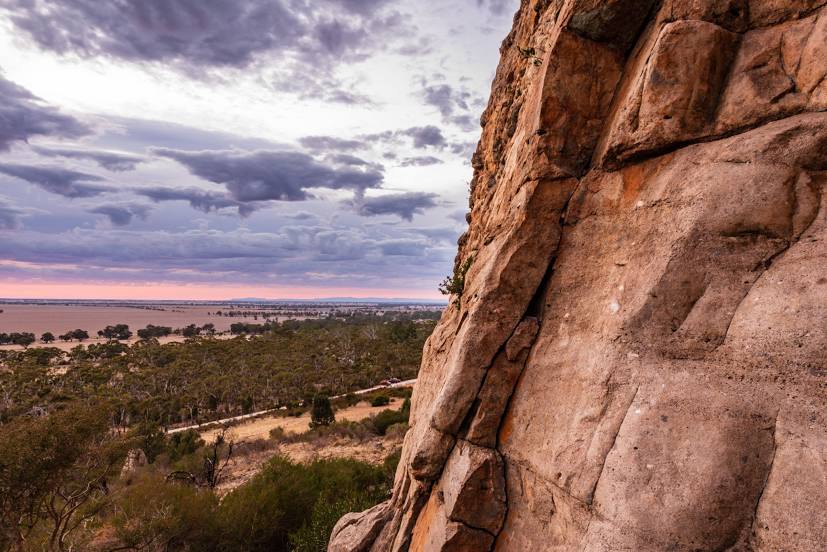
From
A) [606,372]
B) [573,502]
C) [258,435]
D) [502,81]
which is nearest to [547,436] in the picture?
[573,502]

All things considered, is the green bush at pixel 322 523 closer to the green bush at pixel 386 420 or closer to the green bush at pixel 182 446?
the green bush at pixel 386 420

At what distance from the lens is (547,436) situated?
22.1ft

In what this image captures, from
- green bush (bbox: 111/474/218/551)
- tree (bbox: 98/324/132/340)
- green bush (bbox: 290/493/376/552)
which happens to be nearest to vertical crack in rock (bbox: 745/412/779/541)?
green bush (bbox: 290/493/376/552)

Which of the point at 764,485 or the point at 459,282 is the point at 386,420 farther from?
the point at 764,485

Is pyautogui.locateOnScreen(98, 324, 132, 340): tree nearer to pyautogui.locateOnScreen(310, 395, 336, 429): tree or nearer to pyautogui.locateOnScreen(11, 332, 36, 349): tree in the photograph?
pyautogui.locateOnScreen(11, 332, 36, 349): tree

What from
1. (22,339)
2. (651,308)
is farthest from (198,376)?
(22,339)

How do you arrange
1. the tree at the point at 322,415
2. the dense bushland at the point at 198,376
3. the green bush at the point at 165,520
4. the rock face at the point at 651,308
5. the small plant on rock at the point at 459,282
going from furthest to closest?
the dense bushland at the point at 198,376
the tree at the point at 322,415
the green bush at the point at 165,520
the small plant on rock at the point at 459,282
the rock face at the point at 651,308

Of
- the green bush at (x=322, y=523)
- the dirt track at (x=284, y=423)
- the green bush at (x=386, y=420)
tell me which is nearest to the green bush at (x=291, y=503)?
the green bush at (x=322, y=523)

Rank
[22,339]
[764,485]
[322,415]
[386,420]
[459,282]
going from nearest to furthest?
[764,485]
[459,282]
[386,420]
[322,415]
[22,339]

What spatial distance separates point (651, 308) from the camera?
5785 millimetres

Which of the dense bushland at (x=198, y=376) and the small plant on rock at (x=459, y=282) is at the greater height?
the small plant on rock at (x=459, y=282)

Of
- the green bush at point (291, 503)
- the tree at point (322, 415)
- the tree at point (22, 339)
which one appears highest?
the green bush at point (291, 503)

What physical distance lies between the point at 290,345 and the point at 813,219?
9009cm

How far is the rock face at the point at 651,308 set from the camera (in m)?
4.59
